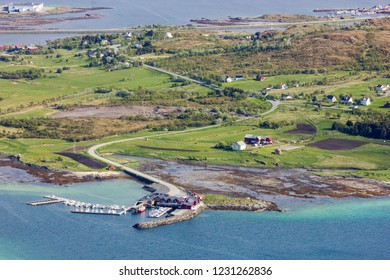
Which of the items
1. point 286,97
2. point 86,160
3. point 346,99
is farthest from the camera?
point 286,97

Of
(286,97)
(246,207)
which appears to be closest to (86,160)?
(246,207)

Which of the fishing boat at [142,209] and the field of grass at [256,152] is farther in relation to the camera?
the field of grass at [256,152]

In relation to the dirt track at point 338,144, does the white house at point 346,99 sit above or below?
above

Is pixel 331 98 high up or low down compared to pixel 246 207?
up

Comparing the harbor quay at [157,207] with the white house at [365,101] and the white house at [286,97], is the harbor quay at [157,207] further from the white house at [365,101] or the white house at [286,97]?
the white house at [286,97]

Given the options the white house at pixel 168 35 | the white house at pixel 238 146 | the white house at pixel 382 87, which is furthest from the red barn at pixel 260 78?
the white house at pixel 168 35

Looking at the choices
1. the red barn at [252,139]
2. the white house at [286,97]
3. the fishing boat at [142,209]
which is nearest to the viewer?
the fishing boat at [142,209]

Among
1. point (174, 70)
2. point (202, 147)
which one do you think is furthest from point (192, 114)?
point (174, 70)

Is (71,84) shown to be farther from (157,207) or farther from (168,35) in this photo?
(157,207)
